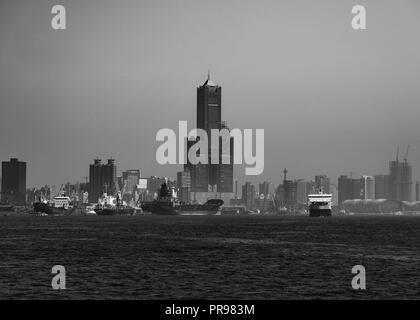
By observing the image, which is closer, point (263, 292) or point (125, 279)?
point (263, 292)

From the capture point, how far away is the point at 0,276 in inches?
2899

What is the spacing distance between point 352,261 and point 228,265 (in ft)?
64.3

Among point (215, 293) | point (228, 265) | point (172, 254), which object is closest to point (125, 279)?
point (215, 293)
